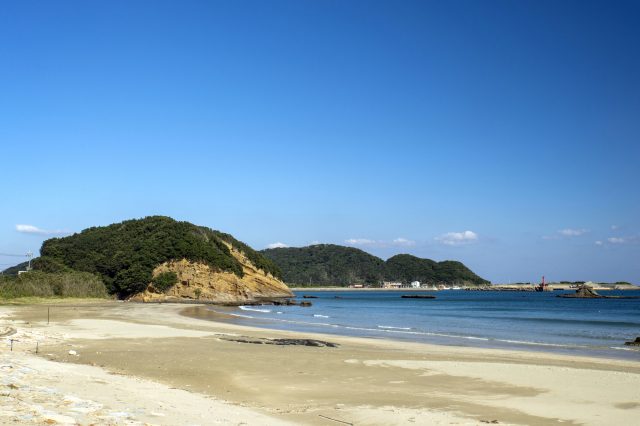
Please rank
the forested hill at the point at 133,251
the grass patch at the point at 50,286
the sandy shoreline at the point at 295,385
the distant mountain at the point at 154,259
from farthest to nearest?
the distant mountain at the point at 154,259, the forested hill at the point at 133,251, the grass patch at the point at 50,286, the sandy shoreline at the point at 295,385

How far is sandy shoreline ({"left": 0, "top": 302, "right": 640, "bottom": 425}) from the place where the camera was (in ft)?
34.4

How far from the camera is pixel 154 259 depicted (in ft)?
340

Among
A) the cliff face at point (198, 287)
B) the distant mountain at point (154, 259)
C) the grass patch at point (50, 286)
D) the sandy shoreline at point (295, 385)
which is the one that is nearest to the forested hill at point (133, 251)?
the distant mountain at point (154, 259)

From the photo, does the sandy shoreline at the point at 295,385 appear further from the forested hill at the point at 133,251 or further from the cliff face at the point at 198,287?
the forested hill at the point at 133,251

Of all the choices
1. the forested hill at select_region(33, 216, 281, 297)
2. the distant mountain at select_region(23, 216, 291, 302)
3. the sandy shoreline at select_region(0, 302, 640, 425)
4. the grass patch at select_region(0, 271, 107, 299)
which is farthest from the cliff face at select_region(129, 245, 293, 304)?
the sandy shoreline at select_region(0, 302, 640, 425)

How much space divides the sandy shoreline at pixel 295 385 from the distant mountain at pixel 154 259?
8020 cm

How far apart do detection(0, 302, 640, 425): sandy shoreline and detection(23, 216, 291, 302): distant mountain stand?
80205 mm

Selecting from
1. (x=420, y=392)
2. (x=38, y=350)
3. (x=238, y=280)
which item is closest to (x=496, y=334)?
(x=420, y=392)

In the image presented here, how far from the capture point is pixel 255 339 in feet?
96.3

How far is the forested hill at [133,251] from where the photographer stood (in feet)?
331

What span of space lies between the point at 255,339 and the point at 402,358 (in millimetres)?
10016

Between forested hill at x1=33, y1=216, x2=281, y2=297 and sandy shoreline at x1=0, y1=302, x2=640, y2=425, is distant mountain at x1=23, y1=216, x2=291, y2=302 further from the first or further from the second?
sandy shoreline at x1=0, y1=302, x2=640, y2=425

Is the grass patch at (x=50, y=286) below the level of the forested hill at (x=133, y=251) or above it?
below

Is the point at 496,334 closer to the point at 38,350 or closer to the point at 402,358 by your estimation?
the point at 402,358
